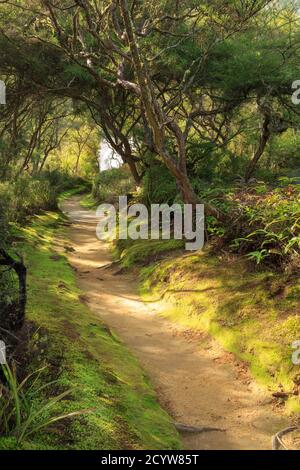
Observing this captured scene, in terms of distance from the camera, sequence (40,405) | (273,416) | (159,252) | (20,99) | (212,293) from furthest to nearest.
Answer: (20,99)
(159,252)
(212,293)
(273,416)
(40,405)

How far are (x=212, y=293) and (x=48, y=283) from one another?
3096 mm

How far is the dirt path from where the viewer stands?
4.53 metres

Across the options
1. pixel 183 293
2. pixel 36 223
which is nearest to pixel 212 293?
pixel 183 293

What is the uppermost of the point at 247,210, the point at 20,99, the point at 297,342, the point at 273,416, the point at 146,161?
the point at 20,99

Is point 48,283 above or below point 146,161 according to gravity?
below

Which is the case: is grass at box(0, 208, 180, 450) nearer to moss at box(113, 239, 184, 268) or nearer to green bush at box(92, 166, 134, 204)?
moss at box(113, 239, 184, 268)

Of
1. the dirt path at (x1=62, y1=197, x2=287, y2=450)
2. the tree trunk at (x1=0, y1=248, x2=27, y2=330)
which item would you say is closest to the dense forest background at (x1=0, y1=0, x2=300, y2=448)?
the tree trunk at (x1=0, y1=248, x2=27, y2=330)

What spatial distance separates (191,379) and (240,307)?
149 centimetres

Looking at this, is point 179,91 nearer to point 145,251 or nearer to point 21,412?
point 145,251

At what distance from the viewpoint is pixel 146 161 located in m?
15.4

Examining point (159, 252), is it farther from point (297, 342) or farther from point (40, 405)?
point (40, 405)

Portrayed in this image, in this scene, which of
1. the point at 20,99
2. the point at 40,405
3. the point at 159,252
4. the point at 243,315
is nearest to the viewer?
the point at 40,405

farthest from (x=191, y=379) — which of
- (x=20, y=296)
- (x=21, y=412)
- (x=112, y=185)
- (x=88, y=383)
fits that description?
(x=112, y=185)

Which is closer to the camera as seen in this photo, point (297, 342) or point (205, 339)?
point (297, 342)
